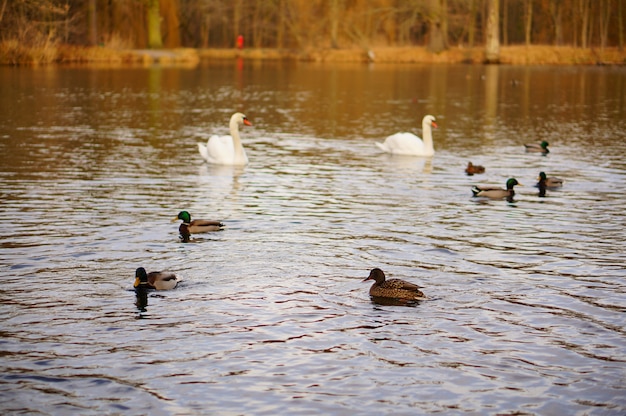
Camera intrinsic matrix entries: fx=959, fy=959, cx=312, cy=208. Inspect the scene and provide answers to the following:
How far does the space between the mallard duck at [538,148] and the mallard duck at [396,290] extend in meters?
14.5

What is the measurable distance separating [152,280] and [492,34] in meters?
63.6

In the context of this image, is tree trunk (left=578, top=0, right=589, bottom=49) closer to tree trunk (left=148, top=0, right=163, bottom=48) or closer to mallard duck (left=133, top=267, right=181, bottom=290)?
tree trunk (left=148, top=0, right=163, bottom=48)

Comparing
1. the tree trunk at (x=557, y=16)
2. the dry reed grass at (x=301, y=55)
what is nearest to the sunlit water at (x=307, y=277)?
the dry reed grass at (x=301, y=55)

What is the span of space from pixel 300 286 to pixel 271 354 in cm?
235

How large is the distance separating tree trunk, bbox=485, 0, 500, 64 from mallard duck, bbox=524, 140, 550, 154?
46877mm

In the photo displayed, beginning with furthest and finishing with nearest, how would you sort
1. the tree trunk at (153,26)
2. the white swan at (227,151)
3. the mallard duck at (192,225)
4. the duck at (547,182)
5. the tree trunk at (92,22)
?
the tree trunk at (153,26), the tree trunk at (92,22), the white swan at (227,151), the duck at (547,182), the mallard duck at (192,225)

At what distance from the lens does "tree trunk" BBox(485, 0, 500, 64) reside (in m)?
Result: 69.9

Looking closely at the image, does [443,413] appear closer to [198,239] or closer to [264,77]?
[198,239]

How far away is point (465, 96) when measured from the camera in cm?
4278

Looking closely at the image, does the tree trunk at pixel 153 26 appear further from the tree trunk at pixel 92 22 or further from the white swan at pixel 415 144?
the white swan at pixel 415 144

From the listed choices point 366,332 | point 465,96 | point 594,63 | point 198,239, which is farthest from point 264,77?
point 366,332

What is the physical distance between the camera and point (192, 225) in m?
14.4

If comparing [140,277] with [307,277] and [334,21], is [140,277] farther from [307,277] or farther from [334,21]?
[334,21]

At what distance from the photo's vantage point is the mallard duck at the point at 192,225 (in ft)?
46.6
